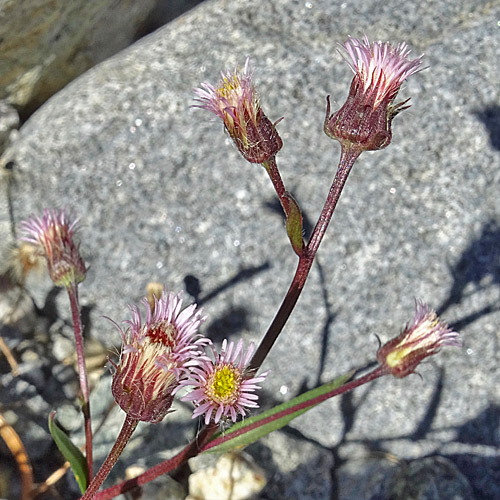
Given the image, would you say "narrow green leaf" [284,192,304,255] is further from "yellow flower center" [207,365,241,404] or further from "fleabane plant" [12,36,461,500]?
"yellow flower center" [207,365,241,404]

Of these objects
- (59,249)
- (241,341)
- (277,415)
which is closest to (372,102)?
(241,341)

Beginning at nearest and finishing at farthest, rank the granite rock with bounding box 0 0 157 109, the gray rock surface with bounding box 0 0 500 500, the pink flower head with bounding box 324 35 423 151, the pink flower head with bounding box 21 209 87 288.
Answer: the pink flower head with bounding box 324 35 423 151
the pink flower head with bounding box 21 209 87 288
the gray rock surface with bounding box 0 0 500 500
the granite rock with bounding box 0 0 157 109

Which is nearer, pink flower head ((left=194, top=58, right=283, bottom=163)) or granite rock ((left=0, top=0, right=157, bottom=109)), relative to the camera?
pink flower head ((left=194, top=58, right=283, bottom=163))

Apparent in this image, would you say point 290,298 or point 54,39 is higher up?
point 54,39

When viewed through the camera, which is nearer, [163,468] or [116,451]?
[116,451]

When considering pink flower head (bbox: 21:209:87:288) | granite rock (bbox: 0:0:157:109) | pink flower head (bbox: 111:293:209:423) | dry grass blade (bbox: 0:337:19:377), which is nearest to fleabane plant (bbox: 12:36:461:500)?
pink flower head (bbox: 111:293:209:423)

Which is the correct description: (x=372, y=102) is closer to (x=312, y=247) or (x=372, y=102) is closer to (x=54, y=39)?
(x=312, y=247)

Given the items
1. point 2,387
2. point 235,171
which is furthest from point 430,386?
point 2,387
